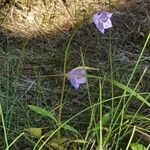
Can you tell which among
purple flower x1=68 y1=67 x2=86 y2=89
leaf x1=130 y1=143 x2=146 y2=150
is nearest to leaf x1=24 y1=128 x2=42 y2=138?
purple flower x1=68 y1=67 x2=86 y2=89

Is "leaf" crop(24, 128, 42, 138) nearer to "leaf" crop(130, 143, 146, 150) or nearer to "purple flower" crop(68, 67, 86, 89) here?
"purple flower" crop(68, 67, 86, 89)

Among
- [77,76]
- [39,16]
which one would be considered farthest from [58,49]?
[77,76]

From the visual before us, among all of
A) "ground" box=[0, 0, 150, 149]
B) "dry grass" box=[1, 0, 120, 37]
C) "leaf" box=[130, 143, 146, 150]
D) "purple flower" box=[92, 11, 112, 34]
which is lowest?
"leaf" box=[130, 143, 146, 150]

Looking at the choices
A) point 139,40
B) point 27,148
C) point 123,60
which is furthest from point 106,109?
point 139,40

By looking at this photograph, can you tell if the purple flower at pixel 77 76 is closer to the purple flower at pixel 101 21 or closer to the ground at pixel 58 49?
the purple flower at pixel 101 21

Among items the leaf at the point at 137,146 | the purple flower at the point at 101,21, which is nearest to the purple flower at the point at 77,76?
the purple flower at the point at 101,21
